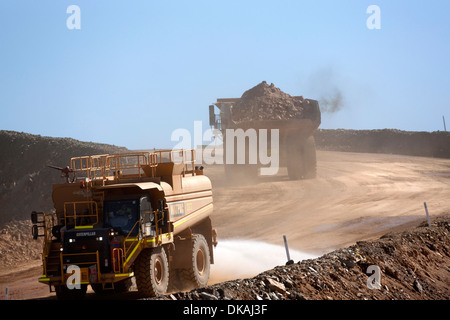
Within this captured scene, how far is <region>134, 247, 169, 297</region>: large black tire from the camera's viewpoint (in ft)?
38.7

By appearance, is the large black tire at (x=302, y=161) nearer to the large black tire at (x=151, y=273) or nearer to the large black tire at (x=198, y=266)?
the large black tire at (x=198, y=266)

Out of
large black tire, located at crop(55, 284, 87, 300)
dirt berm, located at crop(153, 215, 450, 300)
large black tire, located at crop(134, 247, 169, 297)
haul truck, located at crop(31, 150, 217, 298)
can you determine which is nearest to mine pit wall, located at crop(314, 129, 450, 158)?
dirt berm, located at crop(153, 215, 450, 300)

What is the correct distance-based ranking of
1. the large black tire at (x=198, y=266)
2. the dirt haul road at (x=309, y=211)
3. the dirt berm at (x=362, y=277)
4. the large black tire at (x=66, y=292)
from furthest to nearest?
the dirt haul road at (x=309, y=211), the large black tire at (x=198, y=266), the large black tire at (x=66, y=292), the dirt berm at (x=362, y=277)

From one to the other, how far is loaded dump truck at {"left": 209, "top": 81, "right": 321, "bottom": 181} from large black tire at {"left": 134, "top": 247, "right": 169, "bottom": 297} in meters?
19.5

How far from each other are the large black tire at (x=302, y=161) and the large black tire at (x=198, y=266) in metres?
19.4

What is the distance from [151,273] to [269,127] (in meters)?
20.6

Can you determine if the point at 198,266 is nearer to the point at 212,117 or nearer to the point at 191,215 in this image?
the point at 191,215

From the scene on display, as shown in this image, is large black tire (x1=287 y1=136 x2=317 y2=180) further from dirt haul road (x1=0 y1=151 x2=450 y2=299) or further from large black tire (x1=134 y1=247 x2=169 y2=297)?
large black tire (x1=134 y1=247 x2=169 y2=297)

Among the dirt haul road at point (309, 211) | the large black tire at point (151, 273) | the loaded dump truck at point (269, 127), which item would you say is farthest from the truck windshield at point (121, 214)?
the loaded dump truck at point (269, 127)

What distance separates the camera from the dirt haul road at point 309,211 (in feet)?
62.0

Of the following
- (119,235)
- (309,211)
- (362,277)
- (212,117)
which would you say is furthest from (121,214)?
(212,117)

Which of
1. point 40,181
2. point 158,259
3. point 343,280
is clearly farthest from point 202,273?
point 40,181
